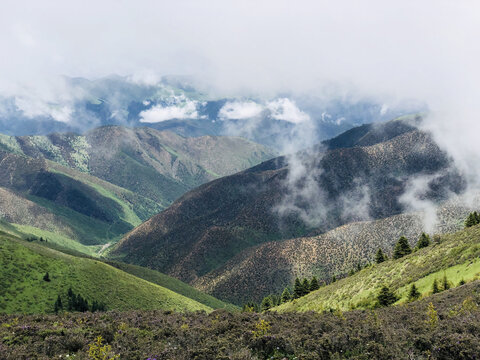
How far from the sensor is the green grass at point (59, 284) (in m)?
87.4

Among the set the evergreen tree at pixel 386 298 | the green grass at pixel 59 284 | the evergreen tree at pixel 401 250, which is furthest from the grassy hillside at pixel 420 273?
the green grass at pixel 59 284

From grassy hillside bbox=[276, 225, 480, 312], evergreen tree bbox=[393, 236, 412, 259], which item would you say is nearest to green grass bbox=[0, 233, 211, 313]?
grassy hillside bbox=[276, 225, 480, 312]

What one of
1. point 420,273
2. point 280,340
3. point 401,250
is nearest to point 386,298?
point 420,273

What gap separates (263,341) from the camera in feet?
64.8

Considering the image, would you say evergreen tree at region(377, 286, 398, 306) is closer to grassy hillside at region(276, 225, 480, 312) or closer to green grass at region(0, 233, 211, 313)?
grassy hillside at region(276, 225, 480, 312)

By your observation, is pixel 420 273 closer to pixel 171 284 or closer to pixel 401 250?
pixel 401 250

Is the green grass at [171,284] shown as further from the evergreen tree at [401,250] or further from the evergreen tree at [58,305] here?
the evergreen tree at [401,250]

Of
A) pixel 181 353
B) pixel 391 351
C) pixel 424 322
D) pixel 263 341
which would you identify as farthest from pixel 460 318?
pixel 181 353

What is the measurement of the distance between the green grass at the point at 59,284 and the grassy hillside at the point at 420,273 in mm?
52858

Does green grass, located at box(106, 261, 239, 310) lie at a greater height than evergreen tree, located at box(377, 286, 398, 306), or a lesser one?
greater

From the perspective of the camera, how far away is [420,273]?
5312 cm

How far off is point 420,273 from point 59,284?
98.1 m

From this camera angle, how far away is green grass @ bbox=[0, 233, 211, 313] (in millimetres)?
87375

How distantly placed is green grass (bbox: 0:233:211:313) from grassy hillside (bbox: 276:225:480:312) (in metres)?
52.9
